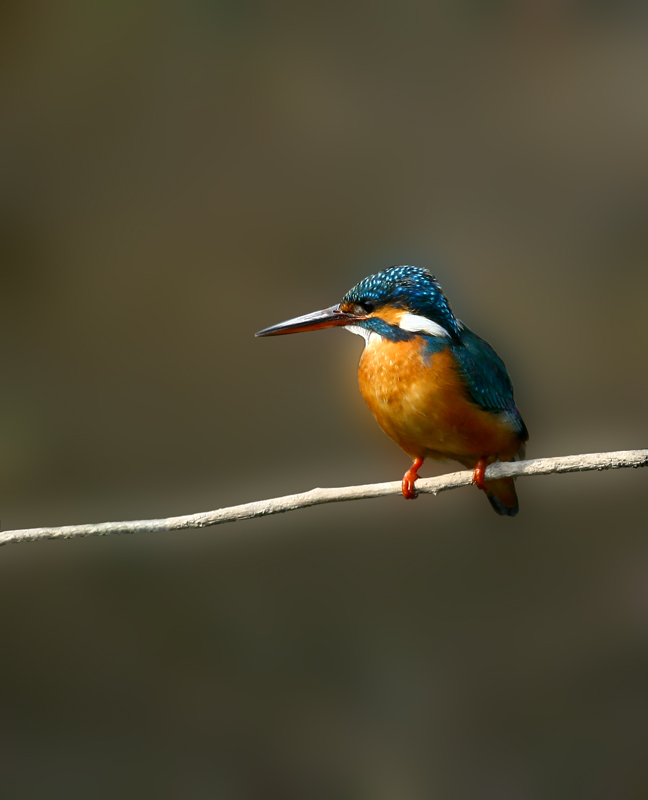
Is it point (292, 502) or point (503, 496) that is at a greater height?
point (292, 502)

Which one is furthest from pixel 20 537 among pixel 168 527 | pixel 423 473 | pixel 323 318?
pixel 423 473

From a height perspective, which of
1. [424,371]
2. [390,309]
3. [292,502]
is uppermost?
[390,309]

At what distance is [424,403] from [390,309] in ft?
0.55

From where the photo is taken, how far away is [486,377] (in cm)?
113

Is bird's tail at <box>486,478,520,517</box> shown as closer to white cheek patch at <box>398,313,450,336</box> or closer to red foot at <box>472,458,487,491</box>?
red foot at <box>472,458,487,491</box>

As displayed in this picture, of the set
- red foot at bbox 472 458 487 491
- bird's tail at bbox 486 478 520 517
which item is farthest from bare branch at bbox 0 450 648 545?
bird's tail at bbox 486 478 520 517

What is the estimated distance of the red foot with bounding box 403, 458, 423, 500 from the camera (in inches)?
45.1

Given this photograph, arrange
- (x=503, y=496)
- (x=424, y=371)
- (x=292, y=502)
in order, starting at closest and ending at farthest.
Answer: (x=292, y=502) < (x=424, y=371) < (x=503, y=496)

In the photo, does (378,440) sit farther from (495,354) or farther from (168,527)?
(168,527)

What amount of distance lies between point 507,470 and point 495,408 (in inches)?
5.0

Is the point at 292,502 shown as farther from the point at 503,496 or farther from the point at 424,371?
the point at 503,496

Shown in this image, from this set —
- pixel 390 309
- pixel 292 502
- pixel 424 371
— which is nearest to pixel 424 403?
pixel 424 371

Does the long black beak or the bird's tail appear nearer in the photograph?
the long black beak

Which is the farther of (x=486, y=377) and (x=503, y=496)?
(x=503, y=496)
